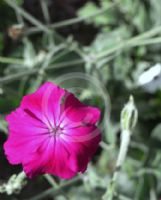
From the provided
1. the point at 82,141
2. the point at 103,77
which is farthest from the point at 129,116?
the point at 103,77

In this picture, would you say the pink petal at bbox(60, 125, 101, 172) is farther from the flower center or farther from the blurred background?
the blurred background

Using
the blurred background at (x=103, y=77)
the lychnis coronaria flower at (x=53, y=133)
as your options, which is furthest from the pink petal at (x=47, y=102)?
the blurred background at (x=103, y=77)

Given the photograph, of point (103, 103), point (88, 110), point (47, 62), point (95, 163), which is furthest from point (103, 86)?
point (88, 110)

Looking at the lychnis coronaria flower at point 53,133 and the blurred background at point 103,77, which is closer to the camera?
the lychnis coronaria flower at point 53,133

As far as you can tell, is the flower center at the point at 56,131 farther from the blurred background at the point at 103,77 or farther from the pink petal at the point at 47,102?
the blurred background at the point at 103,77

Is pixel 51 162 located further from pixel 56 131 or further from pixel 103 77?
pixel 103 77

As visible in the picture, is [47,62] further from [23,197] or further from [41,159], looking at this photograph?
[41,159]
